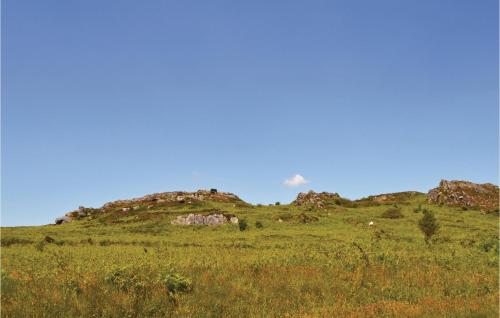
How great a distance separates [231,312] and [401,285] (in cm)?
703

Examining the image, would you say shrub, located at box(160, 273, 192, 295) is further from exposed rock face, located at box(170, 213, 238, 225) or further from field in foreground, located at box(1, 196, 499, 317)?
exposed rock face, located at box(170, 213, 238, 225)

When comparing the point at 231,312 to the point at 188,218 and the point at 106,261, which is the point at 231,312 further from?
the point at 188,218

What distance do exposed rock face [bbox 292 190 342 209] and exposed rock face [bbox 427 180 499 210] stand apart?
1633 cm

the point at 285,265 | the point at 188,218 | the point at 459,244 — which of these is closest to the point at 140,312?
the point at 285,265

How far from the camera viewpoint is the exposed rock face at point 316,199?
72.9 m

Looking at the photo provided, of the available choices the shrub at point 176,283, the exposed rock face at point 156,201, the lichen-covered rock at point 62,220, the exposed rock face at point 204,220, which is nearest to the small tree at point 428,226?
the exposed rock face at point 204,220

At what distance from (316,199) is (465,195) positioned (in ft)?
76.5

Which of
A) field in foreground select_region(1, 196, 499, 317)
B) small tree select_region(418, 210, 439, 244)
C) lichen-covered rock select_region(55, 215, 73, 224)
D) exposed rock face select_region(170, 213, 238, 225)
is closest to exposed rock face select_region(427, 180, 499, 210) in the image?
exposed rock face select_region(170, 213, 238, 225)

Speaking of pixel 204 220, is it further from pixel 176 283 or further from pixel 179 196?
pixel 179 196

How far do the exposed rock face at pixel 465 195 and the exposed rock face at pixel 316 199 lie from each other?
16.3 metres

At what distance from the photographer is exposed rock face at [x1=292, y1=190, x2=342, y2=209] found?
7288cm

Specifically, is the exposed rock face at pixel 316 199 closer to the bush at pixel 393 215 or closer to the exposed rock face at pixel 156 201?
the bush at pixel 393 215

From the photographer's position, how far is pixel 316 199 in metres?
75.4

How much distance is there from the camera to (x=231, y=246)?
3011 centimetres
